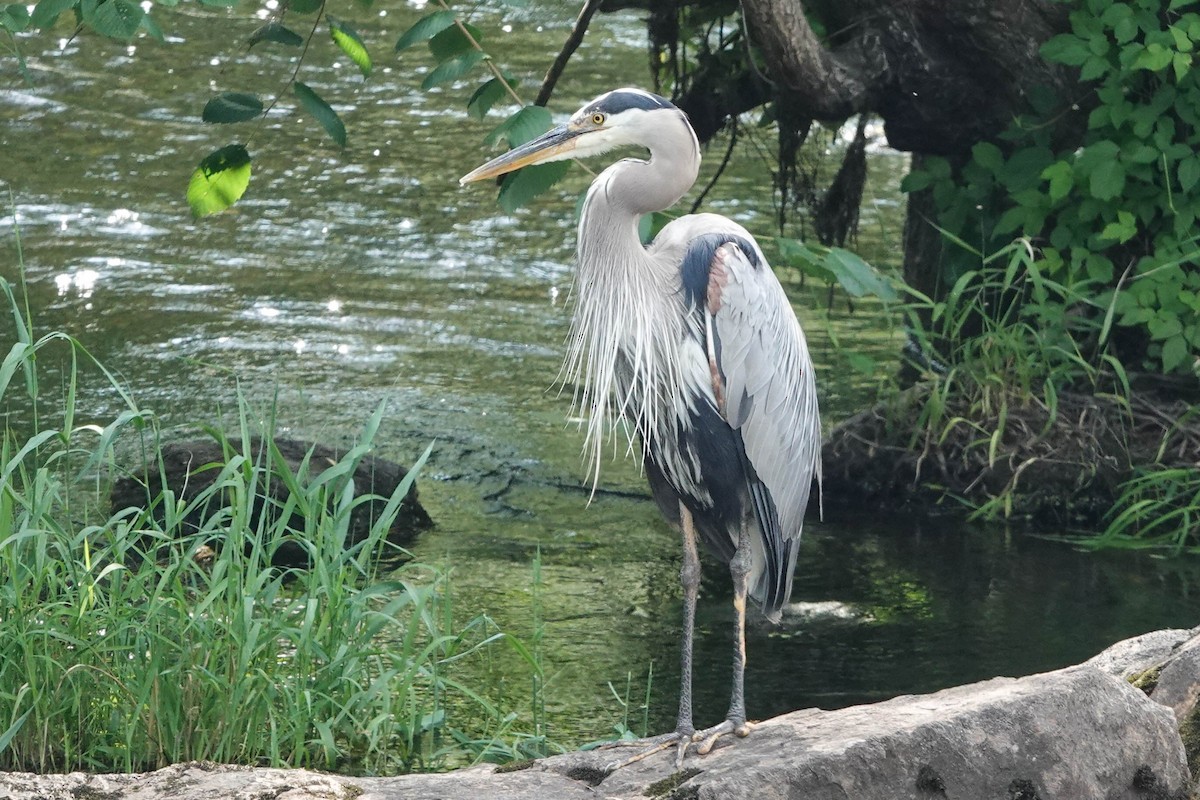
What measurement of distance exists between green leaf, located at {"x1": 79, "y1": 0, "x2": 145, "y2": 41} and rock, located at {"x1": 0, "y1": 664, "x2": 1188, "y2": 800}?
180 cm

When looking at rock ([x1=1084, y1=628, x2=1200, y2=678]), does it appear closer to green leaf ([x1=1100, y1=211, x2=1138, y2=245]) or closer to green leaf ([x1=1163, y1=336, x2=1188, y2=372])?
green leaf ([x1=1163, y1=336, x2=1188, y2=372])

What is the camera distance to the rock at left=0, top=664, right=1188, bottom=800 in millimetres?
A: 3006

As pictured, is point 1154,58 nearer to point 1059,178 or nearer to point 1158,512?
point 1059,178

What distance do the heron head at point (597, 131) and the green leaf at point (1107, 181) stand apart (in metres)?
2.48

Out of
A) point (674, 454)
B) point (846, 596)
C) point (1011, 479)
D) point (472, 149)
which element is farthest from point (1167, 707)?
point (472, 149)

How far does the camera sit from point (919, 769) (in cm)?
301

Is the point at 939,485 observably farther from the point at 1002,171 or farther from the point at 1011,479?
the point at 1002,171

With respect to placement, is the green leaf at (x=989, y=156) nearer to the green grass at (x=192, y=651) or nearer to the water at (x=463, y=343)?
the water at (x=463, y=343)

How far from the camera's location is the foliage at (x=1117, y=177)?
5621 millimetres

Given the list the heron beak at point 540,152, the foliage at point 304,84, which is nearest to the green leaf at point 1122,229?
the foliage at point 304,84

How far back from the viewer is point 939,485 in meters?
6.28

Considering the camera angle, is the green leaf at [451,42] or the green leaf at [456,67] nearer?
the green leaf at [456,67]

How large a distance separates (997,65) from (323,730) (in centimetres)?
377

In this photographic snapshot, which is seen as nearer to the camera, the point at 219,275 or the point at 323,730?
the point at 323,730
